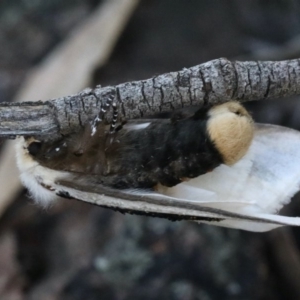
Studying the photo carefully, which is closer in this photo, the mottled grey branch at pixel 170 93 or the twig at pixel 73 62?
the mottled grey branch at pixel 170 93

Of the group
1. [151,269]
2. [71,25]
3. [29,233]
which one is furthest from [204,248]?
[71,25]

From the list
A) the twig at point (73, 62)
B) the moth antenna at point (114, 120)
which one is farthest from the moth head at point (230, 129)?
the twig at point (73, 62)

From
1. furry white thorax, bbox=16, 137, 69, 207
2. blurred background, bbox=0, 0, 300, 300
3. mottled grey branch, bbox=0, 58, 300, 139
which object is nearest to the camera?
mottled grey branch, bbox=0, 58, 300, 139

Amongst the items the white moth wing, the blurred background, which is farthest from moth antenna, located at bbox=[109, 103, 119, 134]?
the blurred background

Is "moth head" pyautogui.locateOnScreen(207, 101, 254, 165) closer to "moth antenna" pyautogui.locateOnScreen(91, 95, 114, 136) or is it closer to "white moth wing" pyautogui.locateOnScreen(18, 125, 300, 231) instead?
"white moth wing" pyautogui.locateOnScreen(18, 125, 300, 231)

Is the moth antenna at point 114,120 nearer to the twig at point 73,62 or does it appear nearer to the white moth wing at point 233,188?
the white moth wing at point 233,188

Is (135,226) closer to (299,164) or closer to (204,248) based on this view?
(204,248)

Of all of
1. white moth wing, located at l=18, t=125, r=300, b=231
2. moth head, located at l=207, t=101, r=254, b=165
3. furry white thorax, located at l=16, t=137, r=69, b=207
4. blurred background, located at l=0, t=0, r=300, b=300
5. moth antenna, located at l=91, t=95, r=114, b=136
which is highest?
moth antenna, located at l=91, t=95, r=114, b=136
